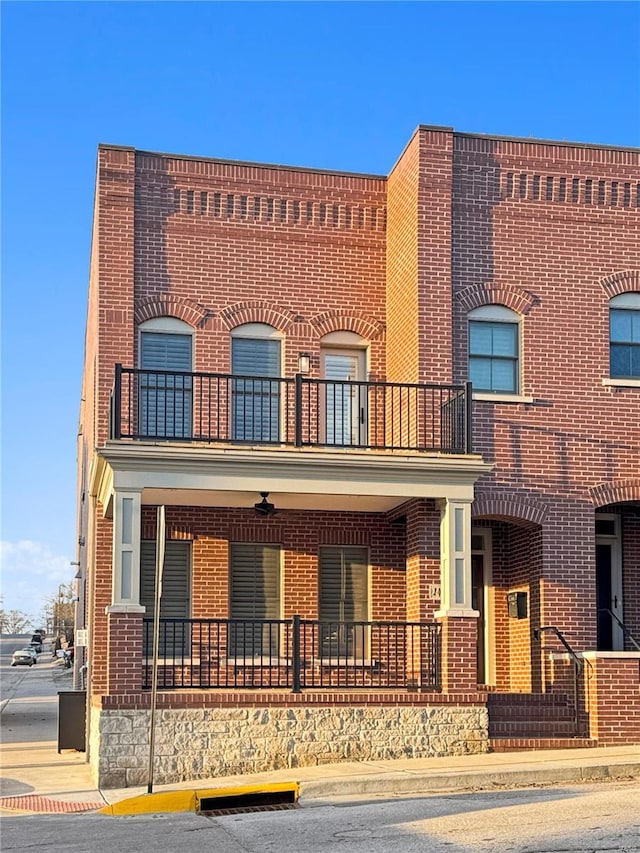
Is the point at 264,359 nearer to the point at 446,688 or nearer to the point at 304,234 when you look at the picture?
the point at 304,234

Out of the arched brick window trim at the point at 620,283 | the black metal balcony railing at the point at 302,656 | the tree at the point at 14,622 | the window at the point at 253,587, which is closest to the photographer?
the black metal balcony railing at the point at 302,656

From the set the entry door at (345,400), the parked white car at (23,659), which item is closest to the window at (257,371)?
the entry door at (345,400)

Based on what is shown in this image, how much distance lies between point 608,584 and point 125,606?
26.5 feet

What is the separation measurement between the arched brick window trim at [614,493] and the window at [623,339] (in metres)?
1.74

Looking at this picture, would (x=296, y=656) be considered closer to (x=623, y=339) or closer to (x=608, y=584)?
(x=608, y=584)

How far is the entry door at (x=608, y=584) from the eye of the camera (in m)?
20.1

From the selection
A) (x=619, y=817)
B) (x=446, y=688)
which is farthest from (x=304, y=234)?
(x=619, y=817)

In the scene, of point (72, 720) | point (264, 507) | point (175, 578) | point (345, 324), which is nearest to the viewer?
point (264, 507)

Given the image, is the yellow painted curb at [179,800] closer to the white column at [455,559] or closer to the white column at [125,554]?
the white column at [125,554]

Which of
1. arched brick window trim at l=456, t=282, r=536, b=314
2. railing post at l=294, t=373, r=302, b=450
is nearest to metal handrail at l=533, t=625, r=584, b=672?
railing post at l=294, t=373, r=302, b=450

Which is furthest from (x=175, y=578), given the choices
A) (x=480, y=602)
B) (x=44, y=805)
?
(x=44, y=805)

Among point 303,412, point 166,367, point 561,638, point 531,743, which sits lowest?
point 531,743

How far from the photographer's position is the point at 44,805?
47.5 ft

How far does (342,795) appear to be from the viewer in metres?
14.2
